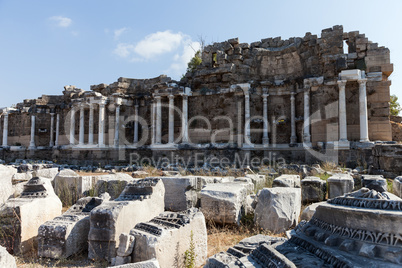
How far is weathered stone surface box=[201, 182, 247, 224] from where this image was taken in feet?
15.9

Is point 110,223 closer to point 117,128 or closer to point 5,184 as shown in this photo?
point 5,184

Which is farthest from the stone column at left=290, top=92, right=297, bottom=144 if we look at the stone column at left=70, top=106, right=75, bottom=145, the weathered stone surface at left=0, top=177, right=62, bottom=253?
the stone column at left=70, top=106, right=75, bottom=145

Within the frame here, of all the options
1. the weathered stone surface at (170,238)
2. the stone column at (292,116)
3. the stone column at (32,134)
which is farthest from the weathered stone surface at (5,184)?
the stone column at (32,134)

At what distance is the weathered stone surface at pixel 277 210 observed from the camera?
15.2ft

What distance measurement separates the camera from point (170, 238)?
130 inches

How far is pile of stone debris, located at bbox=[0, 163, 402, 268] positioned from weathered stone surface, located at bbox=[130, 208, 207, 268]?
0.4 inches

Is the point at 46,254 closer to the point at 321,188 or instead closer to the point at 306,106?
the point at 321,188

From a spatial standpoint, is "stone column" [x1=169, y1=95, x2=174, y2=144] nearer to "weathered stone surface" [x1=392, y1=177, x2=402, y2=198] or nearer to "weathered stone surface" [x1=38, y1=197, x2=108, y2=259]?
"weathered stone surface" [x1=392, y1=177, x2=402, y2=198]

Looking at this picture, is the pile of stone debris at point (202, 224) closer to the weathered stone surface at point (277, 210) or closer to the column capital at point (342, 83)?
the weathered stone surface at point (277, 210)

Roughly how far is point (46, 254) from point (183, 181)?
275 cm

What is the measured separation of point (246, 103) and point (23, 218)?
48.2 ft

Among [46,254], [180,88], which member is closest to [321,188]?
[46,254]

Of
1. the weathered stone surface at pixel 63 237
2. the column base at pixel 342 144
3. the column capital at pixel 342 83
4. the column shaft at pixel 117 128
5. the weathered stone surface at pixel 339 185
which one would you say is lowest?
the weathered stone surface at pixel 63 237

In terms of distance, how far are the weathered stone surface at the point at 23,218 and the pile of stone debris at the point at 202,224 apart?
0.02 meters
